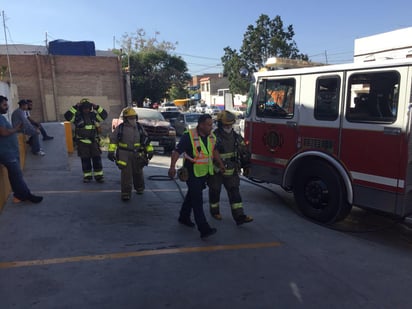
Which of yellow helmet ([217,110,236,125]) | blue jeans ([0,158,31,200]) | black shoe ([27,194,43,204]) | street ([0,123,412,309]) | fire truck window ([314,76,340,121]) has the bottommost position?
street ([0,123,412,309])

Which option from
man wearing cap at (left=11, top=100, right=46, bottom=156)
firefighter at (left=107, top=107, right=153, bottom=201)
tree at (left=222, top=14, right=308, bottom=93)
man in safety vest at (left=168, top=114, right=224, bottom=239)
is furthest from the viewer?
tree at (left=222, top=14, right=308, bottom=93)

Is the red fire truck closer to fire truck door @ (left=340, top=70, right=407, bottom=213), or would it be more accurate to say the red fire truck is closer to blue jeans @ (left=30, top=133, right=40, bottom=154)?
fire truck door @ (left=340, top=70, right=407, bottom=213)

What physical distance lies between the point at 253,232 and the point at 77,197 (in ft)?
10.5

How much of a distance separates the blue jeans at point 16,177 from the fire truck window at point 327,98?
180 inches

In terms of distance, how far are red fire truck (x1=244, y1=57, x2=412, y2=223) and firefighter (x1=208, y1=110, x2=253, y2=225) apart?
1.06m

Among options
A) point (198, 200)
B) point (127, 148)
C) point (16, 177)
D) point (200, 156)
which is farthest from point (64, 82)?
point (198, 200)

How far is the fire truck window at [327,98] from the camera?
516 cm

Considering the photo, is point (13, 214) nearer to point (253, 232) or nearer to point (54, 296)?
point (54, 296)

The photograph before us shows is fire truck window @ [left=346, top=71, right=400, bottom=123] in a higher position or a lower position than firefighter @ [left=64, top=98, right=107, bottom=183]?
higher

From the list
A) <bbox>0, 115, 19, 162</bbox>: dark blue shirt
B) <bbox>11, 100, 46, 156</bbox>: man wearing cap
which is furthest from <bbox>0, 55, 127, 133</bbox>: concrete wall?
<bbox>0, 115, 19, 162</bbox>: dark blue shirt

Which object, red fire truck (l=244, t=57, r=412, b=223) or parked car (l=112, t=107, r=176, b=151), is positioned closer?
red fire truck (l=244, t=57, r=412, b=223)

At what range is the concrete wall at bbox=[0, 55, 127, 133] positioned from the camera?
2186 centimetres

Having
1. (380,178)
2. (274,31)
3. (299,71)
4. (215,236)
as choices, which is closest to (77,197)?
(215,236)

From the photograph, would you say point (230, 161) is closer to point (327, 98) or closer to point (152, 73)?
point (327, 98)
